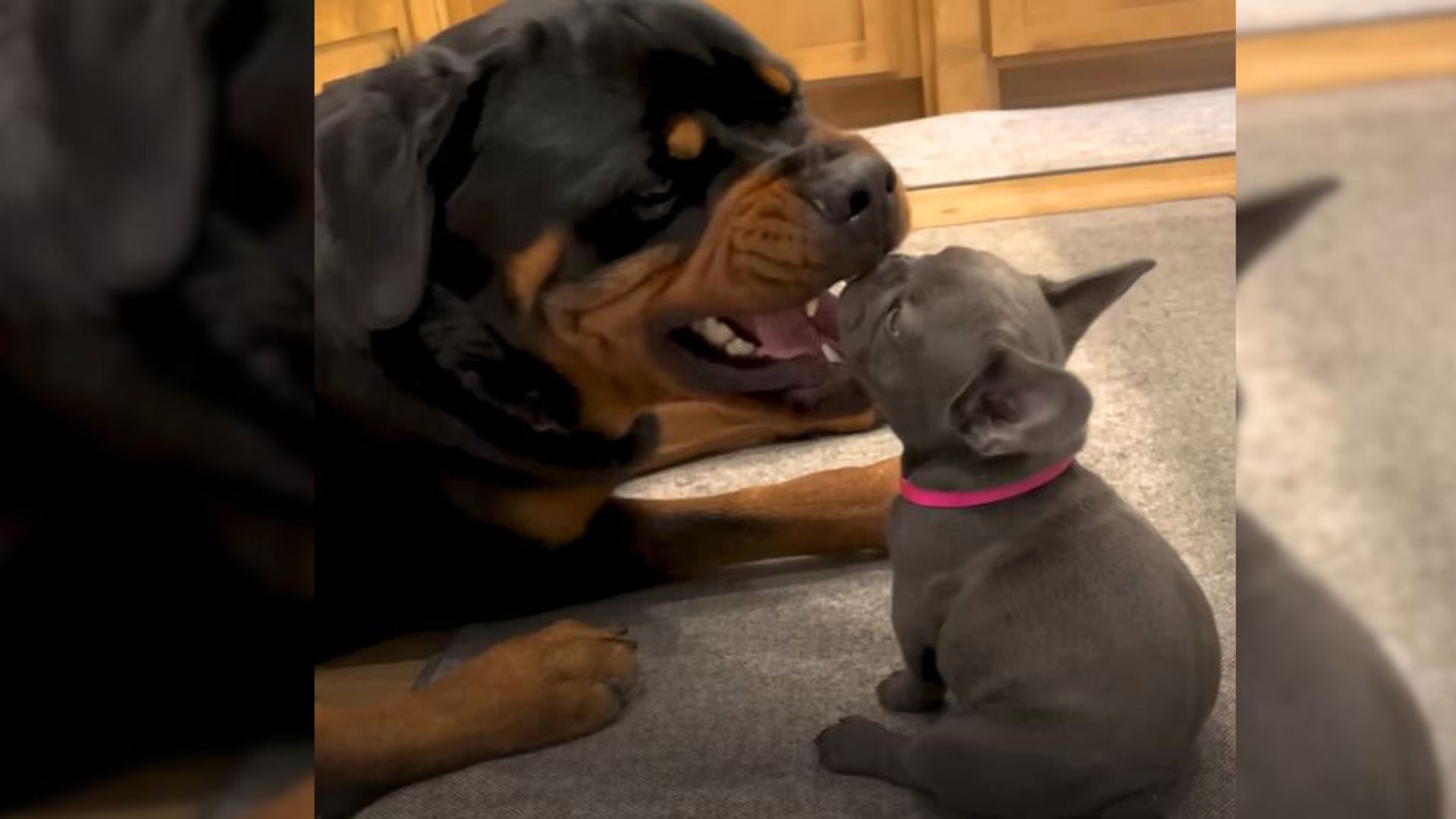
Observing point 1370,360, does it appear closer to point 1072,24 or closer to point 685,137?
point 685,137

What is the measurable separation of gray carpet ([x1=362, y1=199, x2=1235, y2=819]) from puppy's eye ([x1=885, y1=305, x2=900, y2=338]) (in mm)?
235

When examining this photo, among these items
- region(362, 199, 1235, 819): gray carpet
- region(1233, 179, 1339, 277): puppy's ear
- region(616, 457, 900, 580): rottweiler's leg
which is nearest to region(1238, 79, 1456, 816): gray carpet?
region(1233, 179, 1339, 277): puppy's ear

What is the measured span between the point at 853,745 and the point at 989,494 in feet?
0.81

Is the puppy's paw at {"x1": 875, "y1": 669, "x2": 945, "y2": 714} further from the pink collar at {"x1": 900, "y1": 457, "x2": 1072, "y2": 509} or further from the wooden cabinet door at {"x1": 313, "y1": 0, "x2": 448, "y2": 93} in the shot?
the wooden cabinet door at {"x1": 313, "y1": 0, "x2": 448, "y2": 93}

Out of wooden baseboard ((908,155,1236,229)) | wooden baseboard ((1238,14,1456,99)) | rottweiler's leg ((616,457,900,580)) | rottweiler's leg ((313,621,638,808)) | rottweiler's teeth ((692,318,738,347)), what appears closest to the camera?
wooden baseboard ((1238,14,1456,99))

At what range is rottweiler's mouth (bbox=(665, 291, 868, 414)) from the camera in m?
1.26

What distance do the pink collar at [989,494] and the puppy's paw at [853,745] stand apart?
0.19 metres

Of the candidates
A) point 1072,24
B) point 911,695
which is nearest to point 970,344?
point 911,695

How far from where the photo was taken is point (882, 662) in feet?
3.77

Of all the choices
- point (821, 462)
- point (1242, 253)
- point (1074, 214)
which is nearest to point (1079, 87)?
point (1074, 214)

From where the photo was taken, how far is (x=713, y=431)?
164 cm

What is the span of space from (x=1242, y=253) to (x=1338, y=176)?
0.04m

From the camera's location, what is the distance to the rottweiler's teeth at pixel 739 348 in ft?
4.21

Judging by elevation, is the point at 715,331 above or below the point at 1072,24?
below
